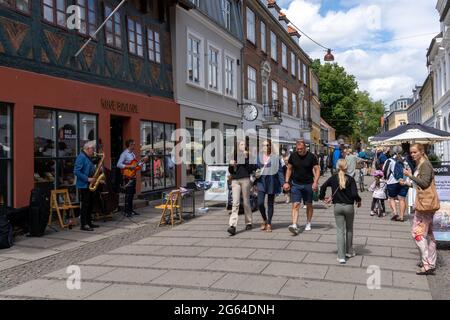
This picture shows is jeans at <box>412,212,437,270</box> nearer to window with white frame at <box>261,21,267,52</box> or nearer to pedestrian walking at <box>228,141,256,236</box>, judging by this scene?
pedestrian walking at <box>228,141,256,236</box>

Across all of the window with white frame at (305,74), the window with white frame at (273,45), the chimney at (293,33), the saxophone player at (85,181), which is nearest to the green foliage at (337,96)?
the window with white frame at (305,74)

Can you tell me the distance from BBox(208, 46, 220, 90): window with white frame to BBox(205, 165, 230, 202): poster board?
Answer: 23.5 feet

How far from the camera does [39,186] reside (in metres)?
9.18

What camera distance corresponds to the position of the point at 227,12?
854 inches

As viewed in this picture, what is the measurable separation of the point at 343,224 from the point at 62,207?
19.4 feet

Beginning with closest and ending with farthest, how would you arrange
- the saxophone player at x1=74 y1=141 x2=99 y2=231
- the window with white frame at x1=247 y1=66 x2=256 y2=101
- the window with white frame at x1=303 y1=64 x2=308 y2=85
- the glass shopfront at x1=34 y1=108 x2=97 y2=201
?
the saxophone player at x1=74 y1=141 x2=99 y2=231, the glass shopfront at x1=34 y1=108 x2=97 y2=201, the window with white frame at x1=247 y1=66 x2=256 y2=101, the window with white frame at x1=303 y1=64 x2=308 y2=85

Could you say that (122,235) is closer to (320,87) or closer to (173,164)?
(173,164)

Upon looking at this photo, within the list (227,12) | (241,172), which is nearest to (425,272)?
(241,172)

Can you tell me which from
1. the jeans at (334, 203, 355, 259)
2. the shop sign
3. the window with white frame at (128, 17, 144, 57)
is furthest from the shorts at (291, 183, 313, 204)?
the window with white frame at (128, 17, 144, 57)

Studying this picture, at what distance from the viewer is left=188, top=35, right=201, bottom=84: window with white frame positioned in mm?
17453

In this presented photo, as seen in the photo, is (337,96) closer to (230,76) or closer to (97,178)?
(230,76)

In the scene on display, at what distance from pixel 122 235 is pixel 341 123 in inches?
2198
